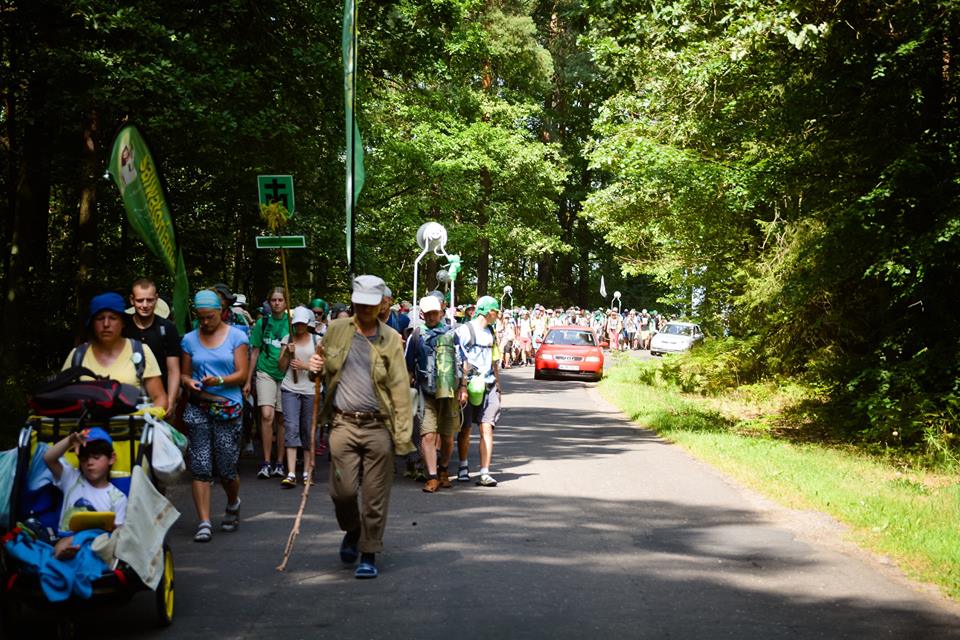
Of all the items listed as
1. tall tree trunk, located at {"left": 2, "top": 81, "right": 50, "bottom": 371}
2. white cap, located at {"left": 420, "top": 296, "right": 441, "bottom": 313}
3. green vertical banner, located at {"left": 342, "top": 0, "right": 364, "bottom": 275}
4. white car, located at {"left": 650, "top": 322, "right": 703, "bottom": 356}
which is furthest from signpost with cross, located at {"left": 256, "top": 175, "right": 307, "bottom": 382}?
white car, located at {"left": 650, "top": 322, "right": 703, "bottom": 356}

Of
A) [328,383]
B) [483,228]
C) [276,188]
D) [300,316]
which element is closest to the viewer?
[328,383]

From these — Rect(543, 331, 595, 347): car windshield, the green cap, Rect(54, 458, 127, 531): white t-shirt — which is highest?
the green cap

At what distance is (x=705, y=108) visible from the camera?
19.2 metres

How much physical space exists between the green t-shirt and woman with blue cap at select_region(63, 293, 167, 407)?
4403 millimetres

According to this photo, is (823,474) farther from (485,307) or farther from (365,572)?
(365,572)

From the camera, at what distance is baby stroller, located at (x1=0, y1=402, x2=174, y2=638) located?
16.4 feet

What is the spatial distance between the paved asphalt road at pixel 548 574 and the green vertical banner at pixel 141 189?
244 centimetres

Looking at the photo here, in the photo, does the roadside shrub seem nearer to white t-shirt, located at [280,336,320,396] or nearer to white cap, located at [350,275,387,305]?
white t-shirt, located at [280,336,320,396]

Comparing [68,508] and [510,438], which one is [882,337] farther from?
[68,508]

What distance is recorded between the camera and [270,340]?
1123 cm

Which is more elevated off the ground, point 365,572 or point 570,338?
point 570,338

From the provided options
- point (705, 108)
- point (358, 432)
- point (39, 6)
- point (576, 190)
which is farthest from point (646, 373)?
point (576, 190)

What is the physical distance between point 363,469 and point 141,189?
3156mm

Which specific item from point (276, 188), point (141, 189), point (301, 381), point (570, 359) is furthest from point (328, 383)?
point (570, 359)
